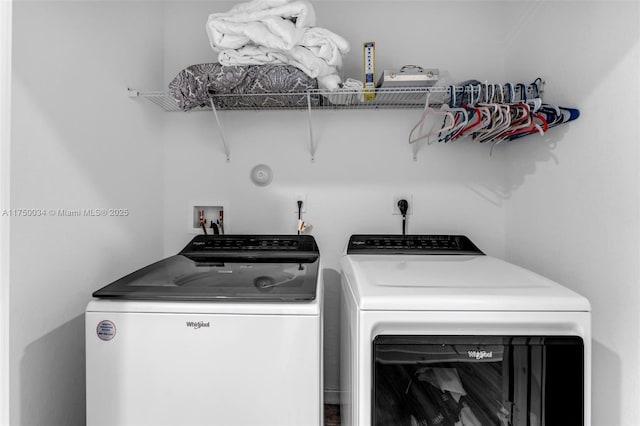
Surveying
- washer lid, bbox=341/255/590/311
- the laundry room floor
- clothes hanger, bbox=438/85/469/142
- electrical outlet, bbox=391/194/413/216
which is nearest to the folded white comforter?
clothes hanger, bbox=438/85/469/142

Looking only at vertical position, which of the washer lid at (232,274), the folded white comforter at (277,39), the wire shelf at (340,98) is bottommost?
the washer lid at (232,274)

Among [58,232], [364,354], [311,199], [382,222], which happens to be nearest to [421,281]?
[364,354]

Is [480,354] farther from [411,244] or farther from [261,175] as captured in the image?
[261,175]

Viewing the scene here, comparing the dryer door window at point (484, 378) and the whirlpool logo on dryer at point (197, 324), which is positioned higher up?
the whirlpool logo on dryer at point (197, 324)

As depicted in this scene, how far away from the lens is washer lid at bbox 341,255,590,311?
95cm

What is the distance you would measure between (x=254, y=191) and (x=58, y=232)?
0.90 metres

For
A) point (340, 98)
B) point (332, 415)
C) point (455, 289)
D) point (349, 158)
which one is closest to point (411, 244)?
point (349, 158)

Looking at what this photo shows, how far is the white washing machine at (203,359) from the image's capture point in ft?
3.27

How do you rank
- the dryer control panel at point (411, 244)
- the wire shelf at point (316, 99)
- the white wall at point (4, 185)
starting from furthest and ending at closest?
1. the dryer control panel at point (411, 244)
2. the wire shelf at point (316, 99)
3. the white wall at point (4, 185)

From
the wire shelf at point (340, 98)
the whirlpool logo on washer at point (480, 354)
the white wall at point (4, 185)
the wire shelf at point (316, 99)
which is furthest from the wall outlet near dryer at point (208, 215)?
the whirlpool logo on washer at point (480, 354)

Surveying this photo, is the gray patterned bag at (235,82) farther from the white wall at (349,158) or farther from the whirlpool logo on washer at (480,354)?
the whirlpool logo on washer at (480,354)

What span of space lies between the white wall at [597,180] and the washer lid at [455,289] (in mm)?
206

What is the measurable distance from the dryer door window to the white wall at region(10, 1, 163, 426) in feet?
3.32

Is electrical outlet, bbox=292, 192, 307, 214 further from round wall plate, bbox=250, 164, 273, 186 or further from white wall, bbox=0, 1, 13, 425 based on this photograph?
white wall, bbox=0, 1, 13, 425
